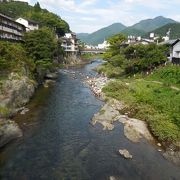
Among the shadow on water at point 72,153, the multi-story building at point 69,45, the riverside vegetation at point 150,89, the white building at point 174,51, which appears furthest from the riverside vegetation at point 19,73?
the multi-story building at point 69,45

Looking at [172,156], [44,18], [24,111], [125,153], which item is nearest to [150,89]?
[172,156]

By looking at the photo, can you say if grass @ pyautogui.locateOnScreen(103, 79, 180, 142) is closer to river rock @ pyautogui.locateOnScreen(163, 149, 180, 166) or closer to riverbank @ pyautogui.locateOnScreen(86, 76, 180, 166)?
riverbank @ pyautogui.locateOnScreen(86, 76, 180, 166)

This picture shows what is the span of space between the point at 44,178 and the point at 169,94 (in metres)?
25.2

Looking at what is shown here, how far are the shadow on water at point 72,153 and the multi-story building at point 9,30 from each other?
2629cm

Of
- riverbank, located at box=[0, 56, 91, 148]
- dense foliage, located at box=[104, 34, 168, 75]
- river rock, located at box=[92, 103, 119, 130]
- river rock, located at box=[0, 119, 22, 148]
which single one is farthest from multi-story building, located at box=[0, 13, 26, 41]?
river rock, located at box=[0, 119, 22, 148]

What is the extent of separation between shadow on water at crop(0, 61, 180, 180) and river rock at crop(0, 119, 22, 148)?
78cm

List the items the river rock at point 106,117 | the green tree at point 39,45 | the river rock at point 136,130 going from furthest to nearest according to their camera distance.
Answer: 1. the green tree at point 39,45
2. the river rock at point 106,117
3. the river rock at point 136,130

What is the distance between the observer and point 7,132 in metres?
26.9

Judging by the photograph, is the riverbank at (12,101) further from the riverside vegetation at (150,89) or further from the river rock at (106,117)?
the riverside vegetation at (150,89)

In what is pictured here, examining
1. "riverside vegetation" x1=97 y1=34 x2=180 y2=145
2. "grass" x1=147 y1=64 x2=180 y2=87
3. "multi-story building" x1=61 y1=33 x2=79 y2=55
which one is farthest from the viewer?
"multi-story building" x1=61 y1=33 x2=79 y2=55

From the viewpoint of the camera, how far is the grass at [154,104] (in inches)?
1156

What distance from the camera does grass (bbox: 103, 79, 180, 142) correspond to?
29.4m

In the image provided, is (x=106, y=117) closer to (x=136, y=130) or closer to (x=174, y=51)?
(x=136, y=130)

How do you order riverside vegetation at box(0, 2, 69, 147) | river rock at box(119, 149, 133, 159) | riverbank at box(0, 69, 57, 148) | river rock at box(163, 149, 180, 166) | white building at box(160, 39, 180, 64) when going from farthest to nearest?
white building at box(160, 39, 180, 64) → riverside vegetation at box(0, 2, 69, 147) → riverbank at box(0, 69, 57, 148) → river rock at box(119, 149, 133, 159) → river rock at box(163, 149, 180, 166)
